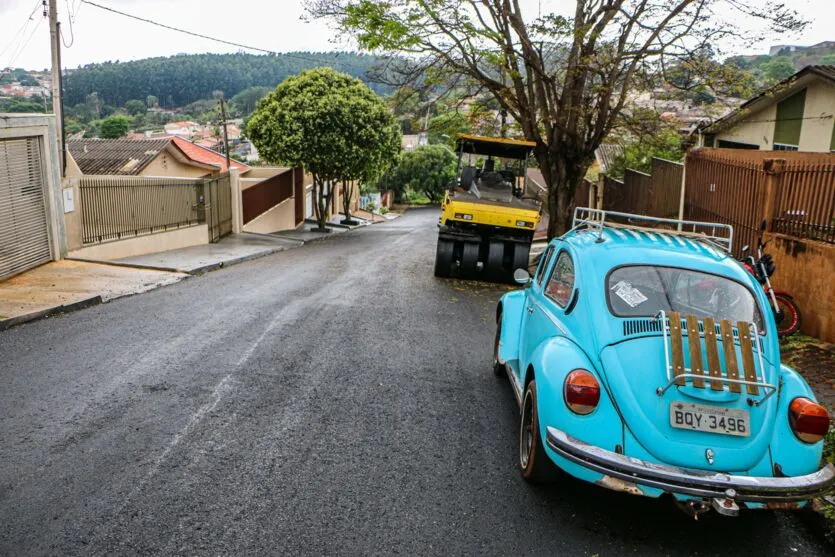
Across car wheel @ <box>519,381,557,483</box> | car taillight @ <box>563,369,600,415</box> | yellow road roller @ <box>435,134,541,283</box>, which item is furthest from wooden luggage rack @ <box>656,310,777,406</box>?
yellow road roller @ <box>435,134,541,283</box>

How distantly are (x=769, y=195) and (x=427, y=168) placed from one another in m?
57.7

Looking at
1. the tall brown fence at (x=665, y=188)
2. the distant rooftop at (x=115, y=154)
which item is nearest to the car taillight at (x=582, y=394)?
the tall brown fence at (x=665, y=188)

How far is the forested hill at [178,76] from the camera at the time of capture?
9212cm

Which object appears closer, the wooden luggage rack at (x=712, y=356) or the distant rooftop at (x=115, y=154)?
the wooden luggage rack at (x=712, y=356)

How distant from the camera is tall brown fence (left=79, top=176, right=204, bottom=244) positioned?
50.2 ft

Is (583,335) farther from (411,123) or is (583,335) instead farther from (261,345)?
(411,123)

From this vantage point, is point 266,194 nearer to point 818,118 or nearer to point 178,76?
point 818,118

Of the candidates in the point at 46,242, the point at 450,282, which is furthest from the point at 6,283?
the point at 450,282

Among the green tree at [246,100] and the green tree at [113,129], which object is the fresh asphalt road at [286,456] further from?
the green tree at [246,100]

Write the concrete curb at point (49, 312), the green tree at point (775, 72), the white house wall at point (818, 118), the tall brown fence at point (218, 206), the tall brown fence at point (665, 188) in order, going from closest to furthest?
1. the concrete curb at point (49, 312)
2. the white house wall at point (818, 118)
3. the tall brown fence at point (665, 188)
4. the green tree at point (775, 72)
5. the tall brown fence at point (218, 206)

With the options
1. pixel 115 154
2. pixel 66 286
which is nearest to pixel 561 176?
pixel 66 286

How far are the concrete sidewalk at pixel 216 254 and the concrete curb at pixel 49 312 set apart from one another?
4.06 m

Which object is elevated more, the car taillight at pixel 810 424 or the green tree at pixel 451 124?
the green tree at pixel 451 124

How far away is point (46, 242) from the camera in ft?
44.5
